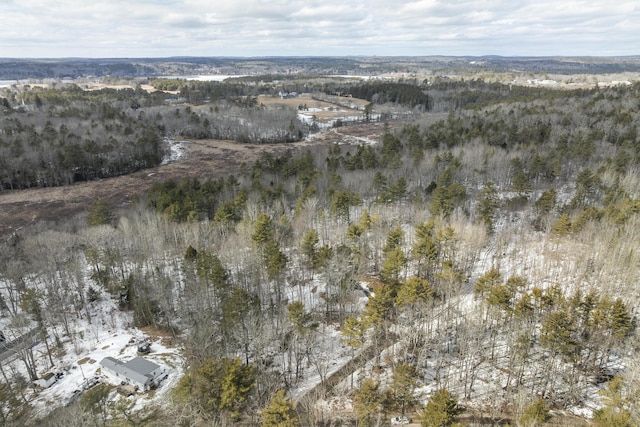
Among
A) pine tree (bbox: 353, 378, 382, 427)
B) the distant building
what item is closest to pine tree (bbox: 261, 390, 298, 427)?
pine tree (bbox: 353, 378, 382, 427)

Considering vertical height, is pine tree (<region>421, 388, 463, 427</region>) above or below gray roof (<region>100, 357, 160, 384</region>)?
above

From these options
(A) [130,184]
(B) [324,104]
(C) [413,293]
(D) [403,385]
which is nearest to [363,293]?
(C) [413,293]

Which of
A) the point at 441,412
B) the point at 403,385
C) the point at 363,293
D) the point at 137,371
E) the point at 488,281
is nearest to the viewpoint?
the point at 441,412

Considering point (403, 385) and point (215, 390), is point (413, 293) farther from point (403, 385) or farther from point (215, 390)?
point (215, 390)

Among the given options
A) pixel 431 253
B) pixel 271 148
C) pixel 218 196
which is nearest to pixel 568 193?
pixel 431 253

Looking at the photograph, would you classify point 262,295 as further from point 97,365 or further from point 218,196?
point 218,196

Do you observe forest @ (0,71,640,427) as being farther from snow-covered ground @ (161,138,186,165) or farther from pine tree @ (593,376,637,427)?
snow-covered ground @ (161,138,186,165)
